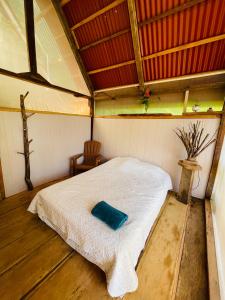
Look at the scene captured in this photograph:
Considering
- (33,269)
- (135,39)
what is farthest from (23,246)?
(135,39)

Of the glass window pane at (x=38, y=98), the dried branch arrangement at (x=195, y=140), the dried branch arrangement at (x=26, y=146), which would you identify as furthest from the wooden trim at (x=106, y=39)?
the dried branch arrangement at (x=195, y=140)

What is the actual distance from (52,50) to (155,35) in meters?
2.10

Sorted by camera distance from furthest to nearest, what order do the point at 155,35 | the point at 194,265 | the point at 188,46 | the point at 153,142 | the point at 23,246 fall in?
the point at 153,142
the point at 155,35
the point at 188,46
the point at 23,246
the point at 194,265

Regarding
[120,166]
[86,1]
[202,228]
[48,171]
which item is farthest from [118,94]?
[202,228]

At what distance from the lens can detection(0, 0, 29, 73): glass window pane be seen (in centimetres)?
220

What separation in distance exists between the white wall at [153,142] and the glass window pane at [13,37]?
1971 mm

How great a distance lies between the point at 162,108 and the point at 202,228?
90.7 inches

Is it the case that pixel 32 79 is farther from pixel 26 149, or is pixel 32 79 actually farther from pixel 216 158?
pixel 216 158

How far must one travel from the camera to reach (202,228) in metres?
1.79

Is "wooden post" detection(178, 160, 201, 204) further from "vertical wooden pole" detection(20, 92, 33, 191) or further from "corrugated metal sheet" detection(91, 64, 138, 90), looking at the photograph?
"vertical wooden pole" detection(20, 92, 33, 191)

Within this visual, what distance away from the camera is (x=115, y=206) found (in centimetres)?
147

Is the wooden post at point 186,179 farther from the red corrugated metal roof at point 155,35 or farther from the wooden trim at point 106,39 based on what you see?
the wooden trim at point 106,39

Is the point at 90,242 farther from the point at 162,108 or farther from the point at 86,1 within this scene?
the point at 86,1

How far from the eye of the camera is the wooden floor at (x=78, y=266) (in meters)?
1.05
